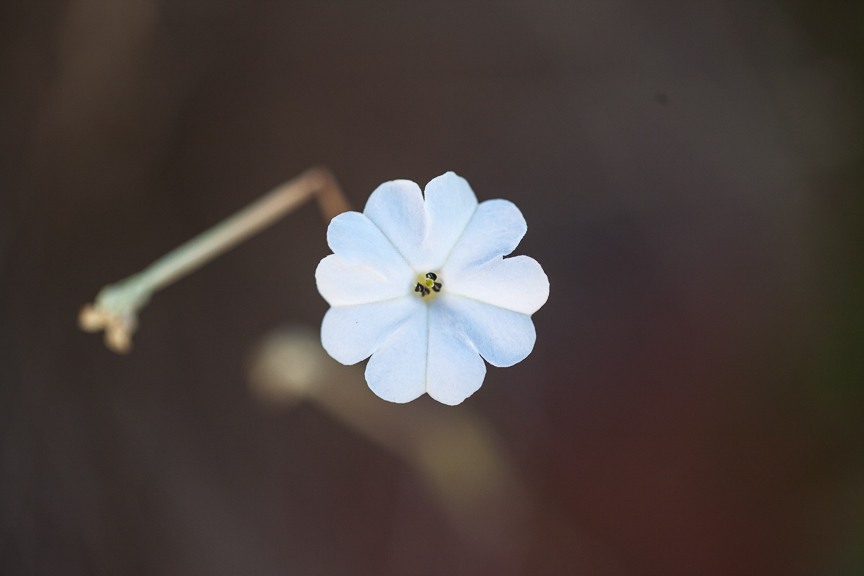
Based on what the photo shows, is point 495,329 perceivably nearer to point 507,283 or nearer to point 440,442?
point 507,283

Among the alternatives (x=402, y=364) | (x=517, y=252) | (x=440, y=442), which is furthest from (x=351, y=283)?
(x=440, y=442)

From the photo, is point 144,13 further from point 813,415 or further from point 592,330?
point 813,415

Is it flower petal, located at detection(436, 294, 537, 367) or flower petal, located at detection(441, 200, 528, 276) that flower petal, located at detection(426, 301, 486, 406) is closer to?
flower petal, located at detection(436, 294, 537, 367)

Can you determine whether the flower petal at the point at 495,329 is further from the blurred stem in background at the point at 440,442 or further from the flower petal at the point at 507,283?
the blurred stem in background at the point at 440,442

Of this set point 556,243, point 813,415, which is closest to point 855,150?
point 813,415

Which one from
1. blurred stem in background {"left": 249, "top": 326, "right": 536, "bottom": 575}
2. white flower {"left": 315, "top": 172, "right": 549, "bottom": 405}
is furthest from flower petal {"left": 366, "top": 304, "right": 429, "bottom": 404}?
blurred stem in background {"left": 249, "top": 326, "right": 536, "bottom": 575}

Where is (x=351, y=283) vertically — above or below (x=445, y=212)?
below
